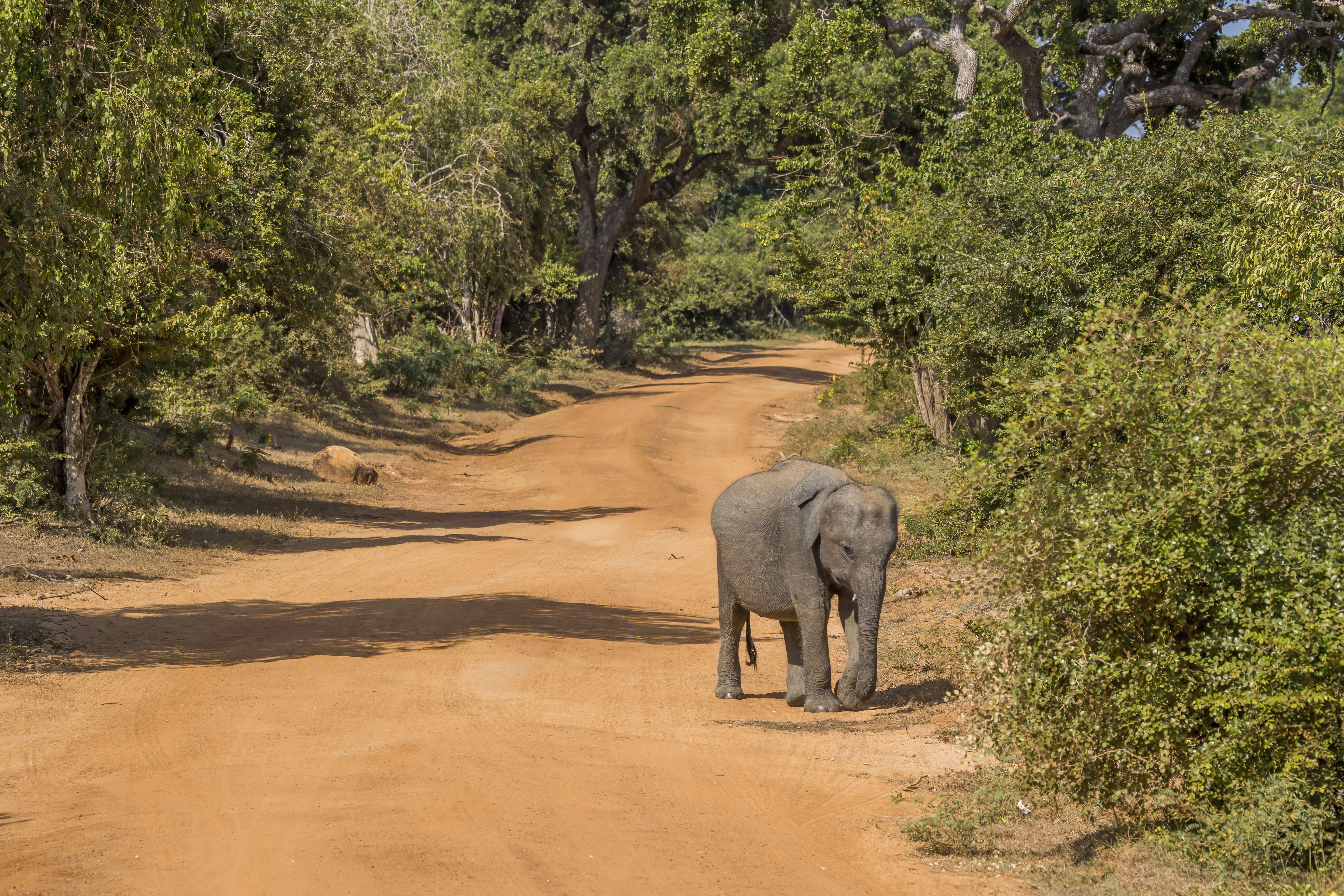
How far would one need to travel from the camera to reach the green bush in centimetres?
554

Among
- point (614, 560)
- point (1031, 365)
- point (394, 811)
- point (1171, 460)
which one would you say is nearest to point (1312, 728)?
point (1171, 460)

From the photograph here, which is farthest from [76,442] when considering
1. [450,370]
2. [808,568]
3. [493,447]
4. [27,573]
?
[450,370]

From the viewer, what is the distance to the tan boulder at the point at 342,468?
Result: 22.7m

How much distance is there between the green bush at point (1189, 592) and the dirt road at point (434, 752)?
0.94 meters

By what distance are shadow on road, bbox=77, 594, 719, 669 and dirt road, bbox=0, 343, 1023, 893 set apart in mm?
48

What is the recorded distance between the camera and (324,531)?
18469 mm

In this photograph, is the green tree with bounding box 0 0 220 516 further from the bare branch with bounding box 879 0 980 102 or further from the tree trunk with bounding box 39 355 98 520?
the bare branch with bounding box 879 0 980 102

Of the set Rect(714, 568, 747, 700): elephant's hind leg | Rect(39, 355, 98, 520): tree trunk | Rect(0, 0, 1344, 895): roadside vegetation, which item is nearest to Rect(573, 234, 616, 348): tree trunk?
Rect(0, 0, 1344, 895): roadside vegetation

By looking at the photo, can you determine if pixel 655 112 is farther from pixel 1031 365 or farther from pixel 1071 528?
pixel 1071 528

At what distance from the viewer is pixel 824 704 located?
9.11 metres

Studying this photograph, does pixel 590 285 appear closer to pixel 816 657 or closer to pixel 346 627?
pixel 346 627

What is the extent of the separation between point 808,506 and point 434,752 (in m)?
3.27

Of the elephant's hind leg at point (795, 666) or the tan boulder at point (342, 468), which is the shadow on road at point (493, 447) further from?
the elephant's hind leg at point (795, 666)

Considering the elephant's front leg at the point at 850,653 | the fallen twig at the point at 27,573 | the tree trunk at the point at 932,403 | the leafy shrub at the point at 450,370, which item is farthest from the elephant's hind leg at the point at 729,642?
the leafy shrub at the point at 450,370
